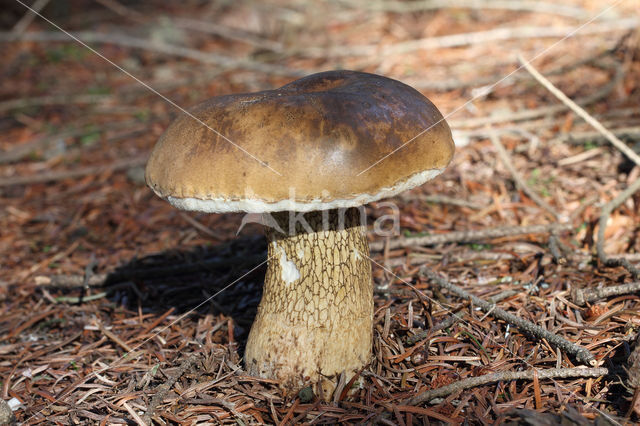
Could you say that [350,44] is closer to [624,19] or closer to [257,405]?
[624,19]

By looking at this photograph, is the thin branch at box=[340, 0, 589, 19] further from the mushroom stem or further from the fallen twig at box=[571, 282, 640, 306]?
the mushroom stem

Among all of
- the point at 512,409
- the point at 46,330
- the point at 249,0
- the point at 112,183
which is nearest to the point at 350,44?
the point at 249,0

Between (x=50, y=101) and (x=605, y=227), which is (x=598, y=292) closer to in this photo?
(x=605, y=227)

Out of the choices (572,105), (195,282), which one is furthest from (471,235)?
(195,282)

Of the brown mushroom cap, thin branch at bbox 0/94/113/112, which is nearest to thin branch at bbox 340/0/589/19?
thin branch at bbox 0/94/113/112

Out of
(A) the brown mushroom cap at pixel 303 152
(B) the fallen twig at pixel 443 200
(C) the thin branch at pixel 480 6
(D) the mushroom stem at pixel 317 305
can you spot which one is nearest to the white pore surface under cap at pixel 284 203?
(A) the brown mushroom cap at pixel 303 152
